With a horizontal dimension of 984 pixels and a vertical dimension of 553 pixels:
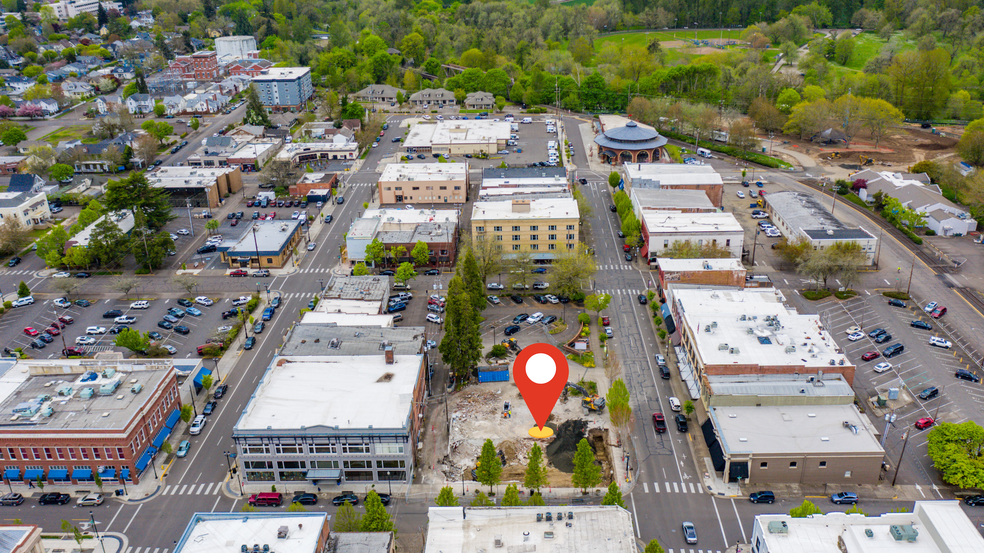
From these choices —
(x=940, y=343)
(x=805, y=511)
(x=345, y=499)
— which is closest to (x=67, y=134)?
(x=345, y=499)

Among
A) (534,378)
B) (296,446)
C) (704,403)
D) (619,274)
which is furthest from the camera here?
(619,274)

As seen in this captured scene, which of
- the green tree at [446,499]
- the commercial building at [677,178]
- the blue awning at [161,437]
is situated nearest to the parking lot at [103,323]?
the blue awning at [161,437]

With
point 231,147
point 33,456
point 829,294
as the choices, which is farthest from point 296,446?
point 231,147

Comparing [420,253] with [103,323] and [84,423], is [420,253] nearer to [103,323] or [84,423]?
[103,323]

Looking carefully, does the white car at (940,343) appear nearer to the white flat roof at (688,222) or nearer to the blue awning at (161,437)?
the white flat roof at (688,222)

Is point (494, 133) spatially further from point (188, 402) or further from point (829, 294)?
point (188, 402)
